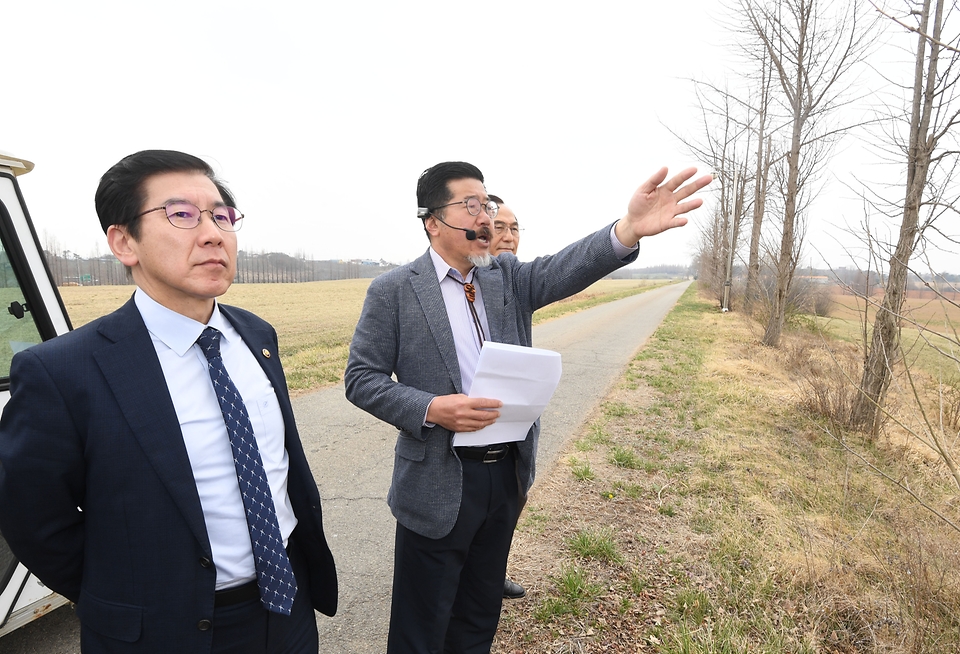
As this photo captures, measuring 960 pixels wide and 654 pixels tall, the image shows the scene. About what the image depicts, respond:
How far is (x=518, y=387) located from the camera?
1.80m

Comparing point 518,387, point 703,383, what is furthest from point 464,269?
point 703,383

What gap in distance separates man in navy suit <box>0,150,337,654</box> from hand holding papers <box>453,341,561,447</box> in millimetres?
710

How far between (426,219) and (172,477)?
1.30 m

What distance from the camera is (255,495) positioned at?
4.62 feet

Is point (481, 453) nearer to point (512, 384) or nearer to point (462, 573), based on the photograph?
point (512, 384)

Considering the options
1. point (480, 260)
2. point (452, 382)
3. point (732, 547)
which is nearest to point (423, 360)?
point (452, 382)

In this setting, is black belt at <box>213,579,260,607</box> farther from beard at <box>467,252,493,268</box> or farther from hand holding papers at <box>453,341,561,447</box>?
beard at <box>467,252,493,268</box>

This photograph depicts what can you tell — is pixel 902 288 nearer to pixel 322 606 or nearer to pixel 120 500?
pixel 322 606

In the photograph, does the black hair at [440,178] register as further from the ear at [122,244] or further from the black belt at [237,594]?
the black belt at [237,594]

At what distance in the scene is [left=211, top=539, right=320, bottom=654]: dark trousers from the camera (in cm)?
139

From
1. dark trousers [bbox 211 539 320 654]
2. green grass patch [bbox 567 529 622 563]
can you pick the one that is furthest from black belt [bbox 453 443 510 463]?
green grass patch [bbox 567 529 622 563]

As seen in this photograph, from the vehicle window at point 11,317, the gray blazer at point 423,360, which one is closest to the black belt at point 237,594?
the gray blazer at point 423,360

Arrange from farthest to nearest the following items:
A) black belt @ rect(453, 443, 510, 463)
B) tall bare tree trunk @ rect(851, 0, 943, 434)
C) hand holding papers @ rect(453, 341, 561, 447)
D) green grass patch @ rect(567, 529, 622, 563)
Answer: tall bare tree trunk @ rect(851, 0, 943, 434) → green grass patch @ rect(567, 529, 622, 563) → black belt @ rect(453, 443, 510, 463) → hand holding papers @ rect(453, 341, 561, 447)

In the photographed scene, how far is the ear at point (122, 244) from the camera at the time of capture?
54.2 inches
